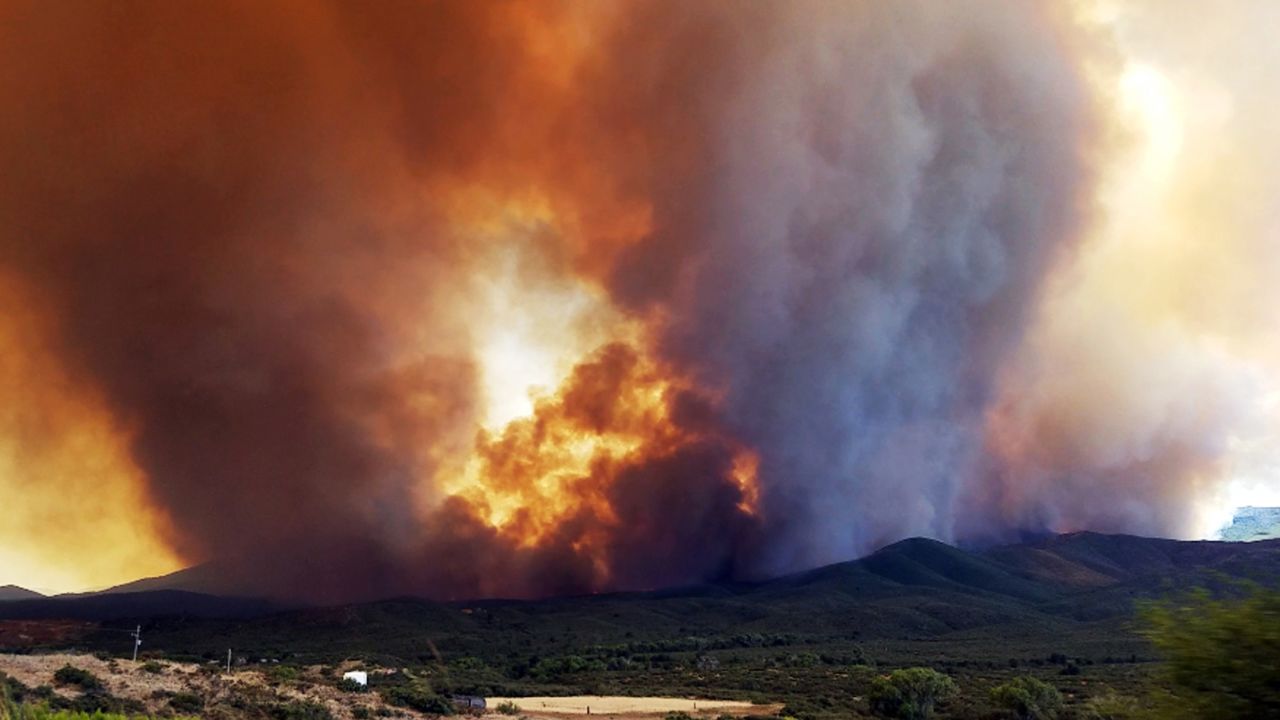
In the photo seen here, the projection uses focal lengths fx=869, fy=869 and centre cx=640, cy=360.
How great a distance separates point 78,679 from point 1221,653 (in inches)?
1411

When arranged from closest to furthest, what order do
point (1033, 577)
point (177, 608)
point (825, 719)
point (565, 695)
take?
point (825, 719) < point (565, 695) < point (177, 608) < point (1033, 577)

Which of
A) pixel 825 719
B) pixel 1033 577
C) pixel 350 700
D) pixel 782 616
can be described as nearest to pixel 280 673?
pixel 350 700

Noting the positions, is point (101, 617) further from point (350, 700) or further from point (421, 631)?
point (350, 700)

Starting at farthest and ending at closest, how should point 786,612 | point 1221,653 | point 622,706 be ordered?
point 786,612, point 622,706, point 1221,653

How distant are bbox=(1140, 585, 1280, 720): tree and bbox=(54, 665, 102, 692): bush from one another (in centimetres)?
3402

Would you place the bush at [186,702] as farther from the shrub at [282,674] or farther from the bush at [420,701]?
the bush at [420,701]

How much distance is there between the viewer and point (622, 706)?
4000cm

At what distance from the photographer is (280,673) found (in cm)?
4047

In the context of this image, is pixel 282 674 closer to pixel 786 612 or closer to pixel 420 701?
pixel 420 701

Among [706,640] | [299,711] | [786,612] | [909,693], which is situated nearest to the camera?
[299,711]

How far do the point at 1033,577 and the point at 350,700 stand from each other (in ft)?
299

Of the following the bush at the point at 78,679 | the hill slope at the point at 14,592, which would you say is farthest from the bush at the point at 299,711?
the hill slope at the point at 14,592

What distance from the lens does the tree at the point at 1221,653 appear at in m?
8.16

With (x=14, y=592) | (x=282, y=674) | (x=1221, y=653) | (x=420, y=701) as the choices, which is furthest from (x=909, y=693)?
(x=14, y=592)
